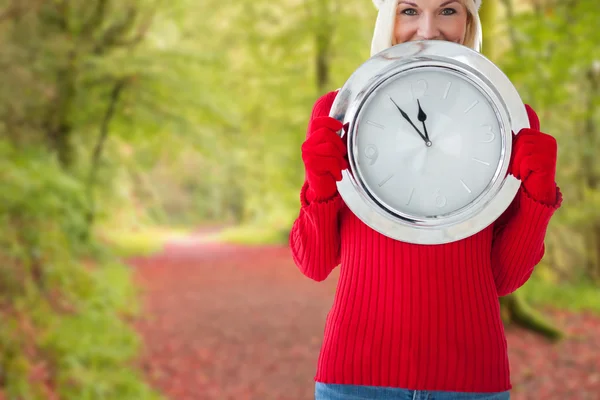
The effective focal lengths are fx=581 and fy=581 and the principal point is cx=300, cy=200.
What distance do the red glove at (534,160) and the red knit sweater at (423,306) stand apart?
4 cm

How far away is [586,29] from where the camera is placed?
4344 mm

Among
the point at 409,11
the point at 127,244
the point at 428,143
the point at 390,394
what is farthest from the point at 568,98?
the point at 127,244

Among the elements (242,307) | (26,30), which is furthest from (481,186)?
(242,307)

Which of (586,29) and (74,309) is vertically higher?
(586,29)

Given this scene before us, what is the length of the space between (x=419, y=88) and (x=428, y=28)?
155mm

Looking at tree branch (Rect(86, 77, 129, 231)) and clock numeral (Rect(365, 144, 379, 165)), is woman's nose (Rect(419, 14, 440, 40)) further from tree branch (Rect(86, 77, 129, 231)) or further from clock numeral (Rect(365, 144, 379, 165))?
tree branch (Rect(86, 77, 129, 231))

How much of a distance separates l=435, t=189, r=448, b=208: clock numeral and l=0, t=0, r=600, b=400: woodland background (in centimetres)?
364

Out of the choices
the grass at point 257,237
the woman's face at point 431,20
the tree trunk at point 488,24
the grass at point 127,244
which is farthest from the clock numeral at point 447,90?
the grass at point 257,237

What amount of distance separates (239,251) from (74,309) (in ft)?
32.8

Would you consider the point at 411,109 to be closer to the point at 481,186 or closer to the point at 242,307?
the point at 481,186

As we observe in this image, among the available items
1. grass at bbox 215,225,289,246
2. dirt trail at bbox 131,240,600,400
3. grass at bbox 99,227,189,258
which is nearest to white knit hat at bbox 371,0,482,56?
dirt trail at bbox 131,240,600,400

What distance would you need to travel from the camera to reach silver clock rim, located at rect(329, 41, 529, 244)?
1.20 m

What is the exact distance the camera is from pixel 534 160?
1187 millimetres

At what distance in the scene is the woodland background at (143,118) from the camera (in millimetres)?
4984
